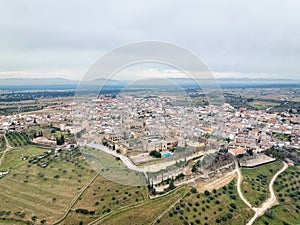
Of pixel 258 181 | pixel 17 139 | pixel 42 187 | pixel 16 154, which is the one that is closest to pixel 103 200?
pixel 42 187

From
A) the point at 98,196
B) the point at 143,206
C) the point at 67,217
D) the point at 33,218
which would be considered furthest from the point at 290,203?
the point at 33,218

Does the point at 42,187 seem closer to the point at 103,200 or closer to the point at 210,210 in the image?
the point at 103,200

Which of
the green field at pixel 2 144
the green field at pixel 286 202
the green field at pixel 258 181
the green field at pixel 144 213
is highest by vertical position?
the green field at pixel 144 213

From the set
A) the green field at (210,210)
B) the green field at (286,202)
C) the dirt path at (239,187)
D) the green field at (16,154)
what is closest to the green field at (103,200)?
the green field at (210,210)

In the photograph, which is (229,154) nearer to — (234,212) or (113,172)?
(234,212)

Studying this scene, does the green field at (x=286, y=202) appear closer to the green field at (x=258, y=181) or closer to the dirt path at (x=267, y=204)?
the dirt path at (x=267, y=204)

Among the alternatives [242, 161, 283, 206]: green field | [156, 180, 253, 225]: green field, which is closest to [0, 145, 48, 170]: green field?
[156, 180, 253, 225]: green field

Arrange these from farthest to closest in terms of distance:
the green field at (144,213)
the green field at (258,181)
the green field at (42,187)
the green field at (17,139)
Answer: the green field at (17,139) → the green field at (258,181) → the green field at (42,187) → the green field at (144,213)
